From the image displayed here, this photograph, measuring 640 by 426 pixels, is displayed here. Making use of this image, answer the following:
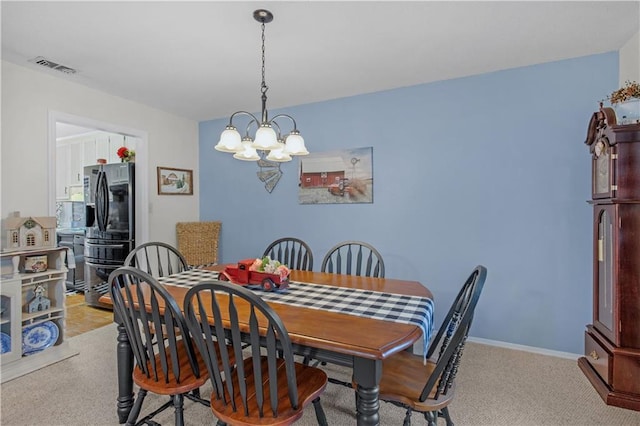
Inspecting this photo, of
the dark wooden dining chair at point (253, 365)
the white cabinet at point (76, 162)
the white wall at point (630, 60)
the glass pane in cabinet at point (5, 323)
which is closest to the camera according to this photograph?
the dark wooden dining chair at point (253, 365)

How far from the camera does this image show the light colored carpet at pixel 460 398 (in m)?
1.91

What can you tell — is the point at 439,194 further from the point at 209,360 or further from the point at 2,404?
the point at 2,404

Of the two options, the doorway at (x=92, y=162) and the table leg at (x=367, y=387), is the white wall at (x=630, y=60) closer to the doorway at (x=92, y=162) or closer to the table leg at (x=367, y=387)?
the table leg at (x=367, y=387)

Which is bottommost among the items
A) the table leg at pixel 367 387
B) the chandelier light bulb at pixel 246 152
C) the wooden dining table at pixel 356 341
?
the table leg at pixel 367 387

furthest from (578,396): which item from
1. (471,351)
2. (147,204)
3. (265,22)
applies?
(147,204)

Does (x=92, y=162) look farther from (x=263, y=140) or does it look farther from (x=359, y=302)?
(x=359, y=302)

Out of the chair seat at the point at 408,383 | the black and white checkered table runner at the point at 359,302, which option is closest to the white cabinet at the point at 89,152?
the black and white checkered table runner at the point at 359,302

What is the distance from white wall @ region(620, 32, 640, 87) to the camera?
2256mm

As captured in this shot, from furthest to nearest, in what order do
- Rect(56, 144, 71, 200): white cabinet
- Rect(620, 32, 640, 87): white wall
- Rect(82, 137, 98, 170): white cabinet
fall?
1. Rect(56, 144, 71, 200): white cabinet
2. Rect(82, 137, 98, 170): white cabinet
3. Rect(620, 32, 640, 87): white wall

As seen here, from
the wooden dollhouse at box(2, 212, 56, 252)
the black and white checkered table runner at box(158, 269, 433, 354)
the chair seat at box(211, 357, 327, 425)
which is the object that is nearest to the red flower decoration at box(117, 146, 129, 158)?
the wooden dollhouse at box(2, 212, 56, 252)

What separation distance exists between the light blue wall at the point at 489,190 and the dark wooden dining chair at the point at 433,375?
1.45 m

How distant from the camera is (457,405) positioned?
205 cm

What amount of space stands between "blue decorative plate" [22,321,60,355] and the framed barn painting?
2475 mm

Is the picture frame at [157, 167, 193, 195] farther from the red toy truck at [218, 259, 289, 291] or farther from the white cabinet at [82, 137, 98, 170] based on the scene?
the red toy truck at [218, 259, 289, 291]
